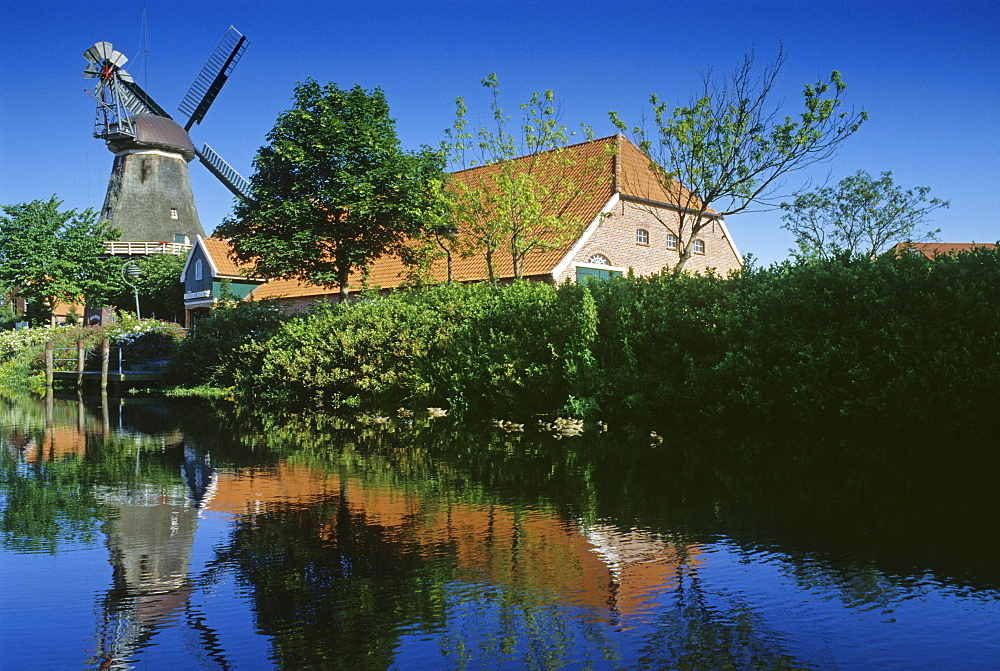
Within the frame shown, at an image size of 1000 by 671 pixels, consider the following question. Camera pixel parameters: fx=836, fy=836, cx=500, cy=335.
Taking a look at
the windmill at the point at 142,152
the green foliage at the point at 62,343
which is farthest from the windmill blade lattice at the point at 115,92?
the green foliage at the point at 62,343

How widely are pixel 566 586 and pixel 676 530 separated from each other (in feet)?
6.03

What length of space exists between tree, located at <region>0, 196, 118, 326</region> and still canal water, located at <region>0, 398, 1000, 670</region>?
4375cm

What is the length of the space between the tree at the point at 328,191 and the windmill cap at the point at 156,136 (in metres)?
37.2

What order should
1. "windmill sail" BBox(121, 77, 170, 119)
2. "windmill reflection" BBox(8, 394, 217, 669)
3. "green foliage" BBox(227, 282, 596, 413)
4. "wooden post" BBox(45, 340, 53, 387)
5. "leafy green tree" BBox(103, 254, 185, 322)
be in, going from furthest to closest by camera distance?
"windmill sail" BBox(121, 77, 170, 119) → "leafy green tree" BBox(103, 254, 185, 322) → "wooden post" BBox(45, 340, 53, 387) → "green foliage" BBox(227, 282, 596, 413) → "windmill reflection" BBox(8, 394, 217, 669)

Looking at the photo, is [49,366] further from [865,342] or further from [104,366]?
[865,342]

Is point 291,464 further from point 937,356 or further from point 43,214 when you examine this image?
point 43,214

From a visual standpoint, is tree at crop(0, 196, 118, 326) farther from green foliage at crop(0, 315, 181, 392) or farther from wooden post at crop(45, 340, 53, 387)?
wooden post at crop(45, 340, 53, 387)

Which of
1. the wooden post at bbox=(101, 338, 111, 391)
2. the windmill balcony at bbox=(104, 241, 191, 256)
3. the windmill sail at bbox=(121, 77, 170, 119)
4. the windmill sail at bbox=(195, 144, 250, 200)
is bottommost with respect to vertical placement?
the wooden post at bbox=(101, 338, 111, 391)

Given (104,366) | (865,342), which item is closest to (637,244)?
(104,366)

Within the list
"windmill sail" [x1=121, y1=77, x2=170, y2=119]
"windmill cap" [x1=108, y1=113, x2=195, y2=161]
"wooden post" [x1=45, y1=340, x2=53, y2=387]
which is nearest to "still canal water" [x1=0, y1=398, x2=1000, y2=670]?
"wooden post" [x1=45, y1=340, x2=53, y2=387]

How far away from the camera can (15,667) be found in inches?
157

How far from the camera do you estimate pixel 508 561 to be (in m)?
5.84

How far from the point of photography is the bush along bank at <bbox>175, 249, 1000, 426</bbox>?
1144cm

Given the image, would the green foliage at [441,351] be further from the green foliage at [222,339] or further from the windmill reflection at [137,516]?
the windmill reflection at [137,516]
